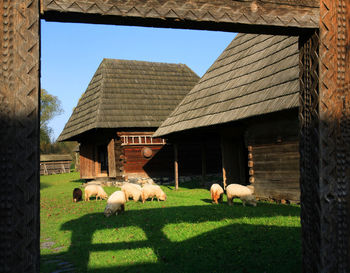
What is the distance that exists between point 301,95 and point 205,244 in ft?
10.8

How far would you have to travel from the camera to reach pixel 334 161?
3227mm

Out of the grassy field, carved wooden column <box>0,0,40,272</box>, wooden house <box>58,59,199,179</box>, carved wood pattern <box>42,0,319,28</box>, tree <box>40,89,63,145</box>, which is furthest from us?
tree <box>40,89,63,145</box>

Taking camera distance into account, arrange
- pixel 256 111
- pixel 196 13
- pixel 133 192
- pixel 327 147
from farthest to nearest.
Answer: pixel 133 192
pixel 256 111
pixel 327 147
pixel 196 13

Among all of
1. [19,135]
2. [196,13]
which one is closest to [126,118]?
[196,13]

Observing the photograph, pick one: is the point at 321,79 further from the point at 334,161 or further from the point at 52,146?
the point at 52,146

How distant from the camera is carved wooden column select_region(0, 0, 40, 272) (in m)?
2.53

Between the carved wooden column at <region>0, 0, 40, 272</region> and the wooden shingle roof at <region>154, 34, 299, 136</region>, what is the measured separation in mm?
6940

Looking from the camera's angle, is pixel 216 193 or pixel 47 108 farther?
pixel 47 108

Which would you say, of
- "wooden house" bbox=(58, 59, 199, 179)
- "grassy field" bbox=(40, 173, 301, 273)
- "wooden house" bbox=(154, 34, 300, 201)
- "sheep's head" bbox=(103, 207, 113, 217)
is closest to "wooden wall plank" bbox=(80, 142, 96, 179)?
"wooden house" bbox=(58, 59, 199, 179)

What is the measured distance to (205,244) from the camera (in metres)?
5.83

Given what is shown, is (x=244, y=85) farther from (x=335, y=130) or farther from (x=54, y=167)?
(x=54, y=167)

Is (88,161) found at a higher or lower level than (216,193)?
higher

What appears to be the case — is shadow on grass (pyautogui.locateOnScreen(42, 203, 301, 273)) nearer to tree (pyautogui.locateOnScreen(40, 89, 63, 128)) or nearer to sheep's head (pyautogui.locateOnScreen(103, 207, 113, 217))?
sheep's head (pyautogui.locateOnScreen(103, 207, 113, 217))

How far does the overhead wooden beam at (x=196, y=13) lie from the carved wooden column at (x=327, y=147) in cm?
24
